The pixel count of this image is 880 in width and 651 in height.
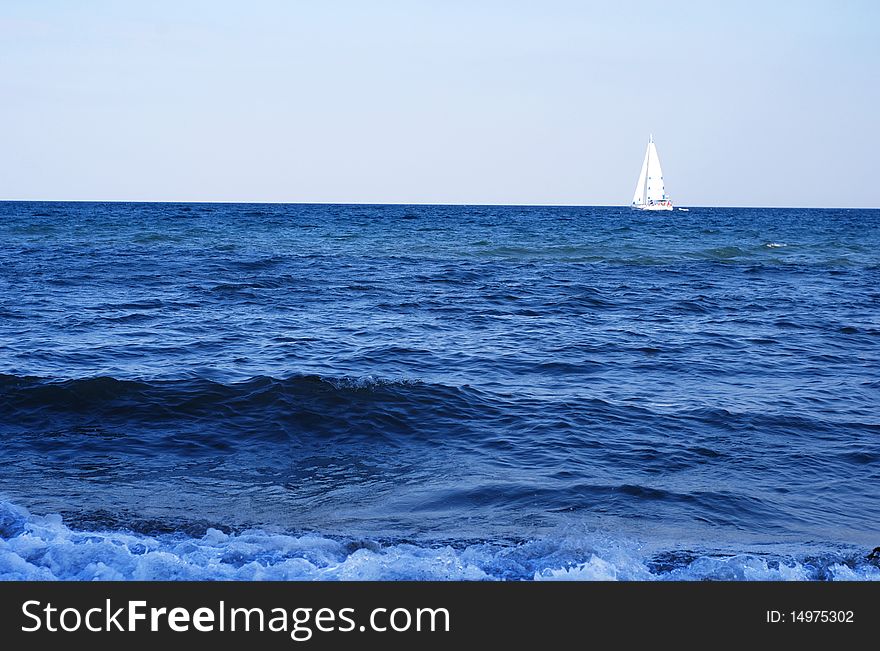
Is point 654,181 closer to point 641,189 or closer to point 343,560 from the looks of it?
point 641,189

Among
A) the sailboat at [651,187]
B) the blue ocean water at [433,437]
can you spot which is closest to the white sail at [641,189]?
the sailboat at [651,187]

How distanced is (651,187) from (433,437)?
10248 centimetres

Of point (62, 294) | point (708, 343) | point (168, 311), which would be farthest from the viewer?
point (62, 294)

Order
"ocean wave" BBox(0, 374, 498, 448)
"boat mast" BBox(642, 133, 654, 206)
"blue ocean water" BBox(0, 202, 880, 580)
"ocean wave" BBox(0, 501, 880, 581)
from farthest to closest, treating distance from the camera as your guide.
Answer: "boat mast" BBox(642, 133, 654, 206), "ocean wave" BBox(0, 374, 498, 448), "blue ocean water" BBox(0, 202, 880, 580), "ocean wave" BBox(0, 501, 880, 581)

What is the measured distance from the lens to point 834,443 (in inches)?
370

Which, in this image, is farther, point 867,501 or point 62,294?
point 62,294

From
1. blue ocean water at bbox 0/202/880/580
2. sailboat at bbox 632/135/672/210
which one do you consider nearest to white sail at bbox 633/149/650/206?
sailboat at bbox 632/135/672/210

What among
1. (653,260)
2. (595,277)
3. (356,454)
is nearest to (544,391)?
(356,454)

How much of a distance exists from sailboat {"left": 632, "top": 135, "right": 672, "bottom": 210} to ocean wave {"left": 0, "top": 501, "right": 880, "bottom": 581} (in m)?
103

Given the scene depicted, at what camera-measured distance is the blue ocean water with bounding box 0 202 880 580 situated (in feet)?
21.0

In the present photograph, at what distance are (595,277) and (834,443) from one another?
18.3 meters

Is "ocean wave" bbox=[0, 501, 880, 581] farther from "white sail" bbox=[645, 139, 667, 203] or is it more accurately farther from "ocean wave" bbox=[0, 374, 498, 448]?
"white sail" bbox=[645, 139, 667, 203]
